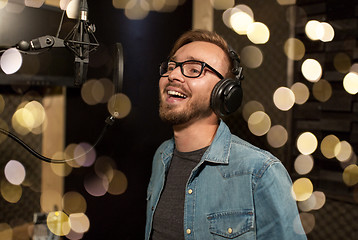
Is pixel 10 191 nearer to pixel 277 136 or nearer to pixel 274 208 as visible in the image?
pixel 274 208

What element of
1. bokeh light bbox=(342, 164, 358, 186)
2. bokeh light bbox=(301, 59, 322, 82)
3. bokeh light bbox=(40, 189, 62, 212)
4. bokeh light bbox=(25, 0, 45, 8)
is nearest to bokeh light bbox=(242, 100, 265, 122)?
bokeh light bbox=(301, 59, 322, 82)

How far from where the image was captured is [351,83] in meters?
1.82

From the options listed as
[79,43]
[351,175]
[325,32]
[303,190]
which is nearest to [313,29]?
[325,32]

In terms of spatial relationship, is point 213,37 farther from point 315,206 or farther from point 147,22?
point 315,206

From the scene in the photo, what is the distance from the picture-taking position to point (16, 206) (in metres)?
1.75

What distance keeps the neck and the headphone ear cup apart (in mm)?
121

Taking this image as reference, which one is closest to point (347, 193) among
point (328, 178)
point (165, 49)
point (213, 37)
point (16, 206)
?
point (328, 178)

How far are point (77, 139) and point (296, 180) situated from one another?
4.51 ft

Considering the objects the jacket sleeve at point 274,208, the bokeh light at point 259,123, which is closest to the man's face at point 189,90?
the jacket sleeve at point 274,208

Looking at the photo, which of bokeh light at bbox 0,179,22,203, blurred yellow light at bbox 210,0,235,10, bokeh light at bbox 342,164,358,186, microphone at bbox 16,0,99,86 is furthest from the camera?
blurred yellow light at bbox 210,0,235,10

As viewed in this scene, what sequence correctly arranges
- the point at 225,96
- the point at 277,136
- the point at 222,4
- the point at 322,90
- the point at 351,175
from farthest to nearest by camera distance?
1. the point at 222,4
2. the point at 277,136
3. the point at 322,90
4. the point at 351,175
5. the point at 225,96

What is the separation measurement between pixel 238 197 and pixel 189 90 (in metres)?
0.46

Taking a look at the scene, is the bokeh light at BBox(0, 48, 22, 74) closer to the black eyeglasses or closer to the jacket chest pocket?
the black eyeglasses

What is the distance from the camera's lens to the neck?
1.33m
